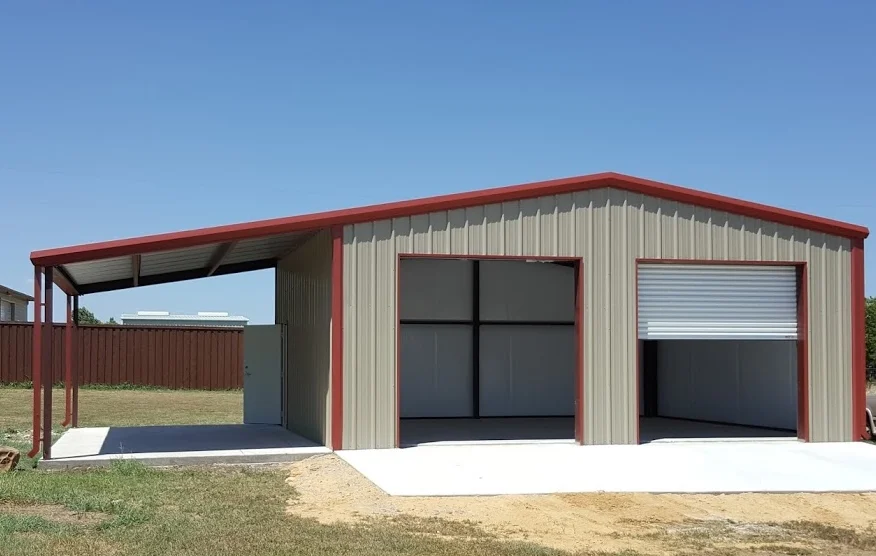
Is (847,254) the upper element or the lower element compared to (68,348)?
upper

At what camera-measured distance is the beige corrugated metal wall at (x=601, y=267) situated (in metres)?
14.0

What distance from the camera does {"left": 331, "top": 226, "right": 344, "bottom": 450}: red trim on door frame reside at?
1384 centimetres

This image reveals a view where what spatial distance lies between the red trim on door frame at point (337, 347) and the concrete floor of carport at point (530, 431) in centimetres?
129

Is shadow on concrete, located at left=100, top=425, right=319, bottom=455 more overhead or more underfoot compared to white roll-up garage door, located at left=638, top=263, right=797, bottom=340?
more underfoot

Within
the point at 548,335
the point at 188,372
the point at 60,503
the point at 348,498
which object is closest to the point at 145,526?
the point at 60,503

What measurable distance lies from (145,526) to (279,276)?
10345 mm

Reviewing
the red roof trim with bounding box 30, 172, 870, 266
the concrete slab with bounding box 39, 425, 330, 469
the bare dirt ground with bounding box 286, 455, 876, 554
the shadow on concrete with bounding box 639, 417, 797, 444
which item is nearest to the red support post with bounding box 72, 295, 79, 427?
the concrete slab with bounding box 39, 425, 330, 469

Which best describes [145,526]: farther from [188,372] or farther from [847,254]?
[188,372]

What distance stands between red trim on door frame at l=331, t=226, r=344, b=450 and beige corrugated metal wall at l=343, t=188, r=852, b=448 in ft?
0.25

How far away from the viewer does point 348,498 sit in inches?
432

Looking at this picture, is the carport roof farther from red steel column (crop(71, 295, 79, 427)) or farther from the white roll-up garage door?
red steel column (crop(71, 295, 79, 427))

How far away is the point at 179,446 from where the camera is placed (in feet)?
48.2

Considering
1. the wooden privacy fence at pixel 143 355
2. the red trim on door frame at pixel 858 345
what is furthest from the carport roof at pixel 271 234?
the wooden privacy fence at pixel 143 355

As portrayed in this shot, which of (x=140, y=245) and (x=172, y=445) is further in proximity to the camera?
(x=172, y=445)
